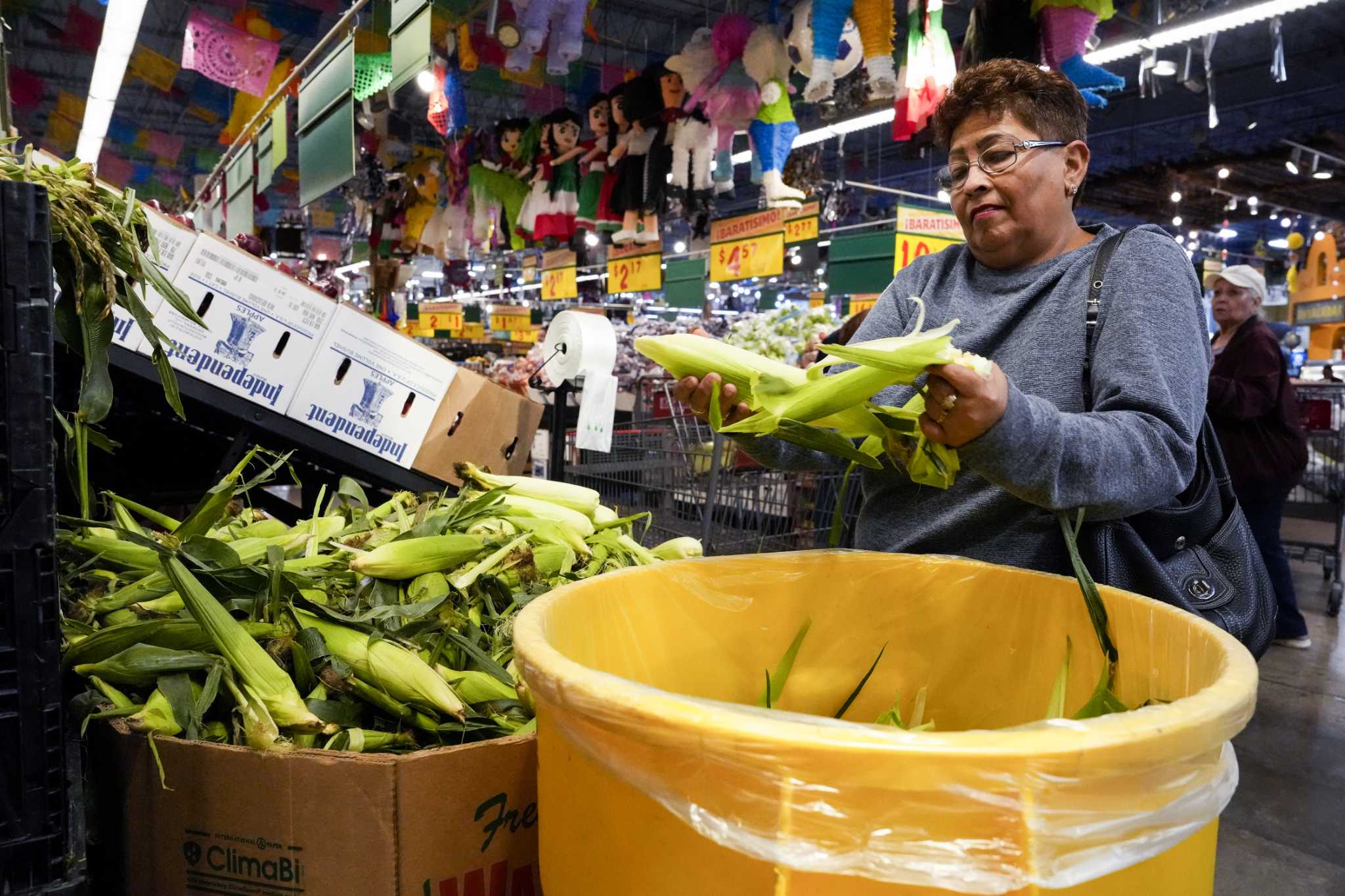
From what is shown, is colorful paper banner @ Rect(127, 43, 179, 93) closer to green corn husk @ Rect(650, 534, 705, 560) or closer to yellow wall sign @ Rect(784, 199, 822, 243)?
yellow wall sign @ Rect(784, 199, 822, 243)

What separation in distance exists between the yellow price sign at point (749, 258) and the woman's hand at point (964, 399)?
5.10m

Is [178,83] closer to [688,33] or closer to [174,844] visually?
[688,33]

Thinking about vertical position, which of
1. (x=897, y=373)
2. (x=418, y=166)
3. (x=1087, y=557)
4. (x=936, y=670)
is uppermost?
(x=418, y=166)

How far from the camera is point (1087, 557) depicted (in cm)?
120

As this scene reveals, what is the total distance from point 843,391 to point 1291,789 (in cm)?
302

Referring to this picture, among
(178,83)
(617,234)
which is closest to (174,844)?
(617,234)

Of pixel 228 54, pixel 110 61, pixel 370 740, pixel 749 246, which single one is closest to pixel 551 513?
pixel 370 740

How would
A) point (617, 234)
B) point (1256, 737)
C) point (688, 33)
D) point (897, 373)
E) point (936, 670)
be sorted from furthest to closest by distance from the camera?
point (688, 33)
point (617, 234)
point (1256, 737)
point (936, 670)
point (897, 373)

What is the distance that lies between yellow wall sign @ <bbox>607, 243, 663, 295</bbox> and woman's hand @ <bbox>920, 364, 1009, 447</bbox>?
21.0 feet

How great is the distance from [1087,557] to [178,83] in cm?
1673

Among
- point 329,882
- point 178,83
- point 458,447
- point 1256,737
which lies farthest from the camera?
point 178,83

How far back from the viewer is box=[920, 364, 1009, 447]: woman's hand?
87 cm

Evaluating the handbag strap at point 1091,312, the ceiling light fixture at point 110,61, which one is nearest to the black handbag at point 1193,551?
the handbag strap at point 1091,312

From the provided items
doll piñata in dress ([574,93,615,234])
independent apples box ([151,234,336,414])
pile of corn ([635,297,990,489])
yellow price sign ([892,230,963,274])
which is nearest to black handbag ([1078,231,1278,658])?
pile of corn ([635,297,990,489])
